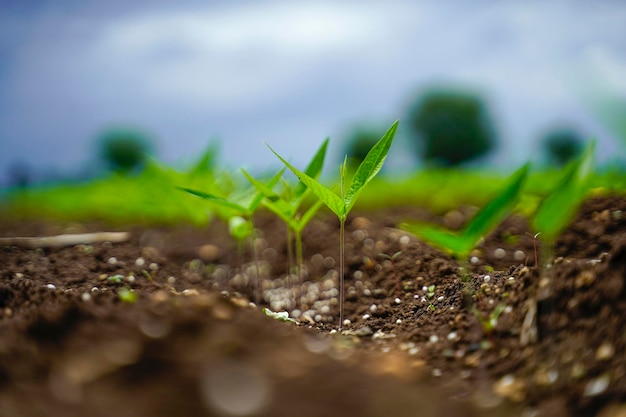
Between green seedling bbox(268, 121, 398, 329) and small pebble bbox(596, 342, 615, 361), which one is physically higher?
green seedling bbox(268, 121, 398, 329)

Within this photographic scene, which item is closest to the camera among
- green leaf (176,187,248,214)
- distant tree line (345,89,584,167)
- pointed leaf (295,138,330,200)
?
green leaf (176,187,248,214)

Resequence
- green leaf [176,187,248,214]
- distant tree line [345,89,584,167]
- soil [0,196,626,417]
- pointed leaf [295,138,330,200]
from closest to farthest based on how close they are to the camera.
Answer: soil [0,196,626,417]
green leaf [176,187,248,214]
pointed leaf [295,138,330,200]
distant tree line [345,89,584,167]

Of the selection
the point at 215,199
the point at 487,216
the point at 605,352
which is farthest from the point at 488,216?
the point at 215,199

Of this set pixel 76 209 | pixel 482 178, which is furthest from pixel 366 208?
pixel 76 209

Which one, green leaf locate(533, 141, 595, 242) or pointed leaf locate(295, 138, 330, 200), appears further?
pointed leaf locate(295, 138, 330, 200)

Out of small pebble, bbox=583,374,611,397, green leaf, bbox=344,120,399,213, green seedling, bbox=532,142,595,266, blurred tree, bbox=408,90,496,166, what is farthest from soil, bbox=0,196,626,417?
blurred tree, bbox=408,90,496,166

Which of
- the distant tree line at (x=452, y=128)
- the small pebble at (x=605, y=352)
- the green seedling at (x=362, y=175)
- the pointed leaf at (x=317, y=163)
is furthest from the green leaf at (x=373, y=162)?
the distant tree line at (x=452, y=128)

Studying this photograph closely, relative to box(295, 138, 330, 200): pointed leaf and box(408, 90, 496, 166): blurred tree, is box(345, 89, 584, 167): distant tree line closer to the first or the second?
box(408, 90, 496, 166): blurred tree

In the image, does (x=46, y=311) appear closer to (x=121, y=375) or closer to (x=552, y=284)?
(x=121, y=375)
